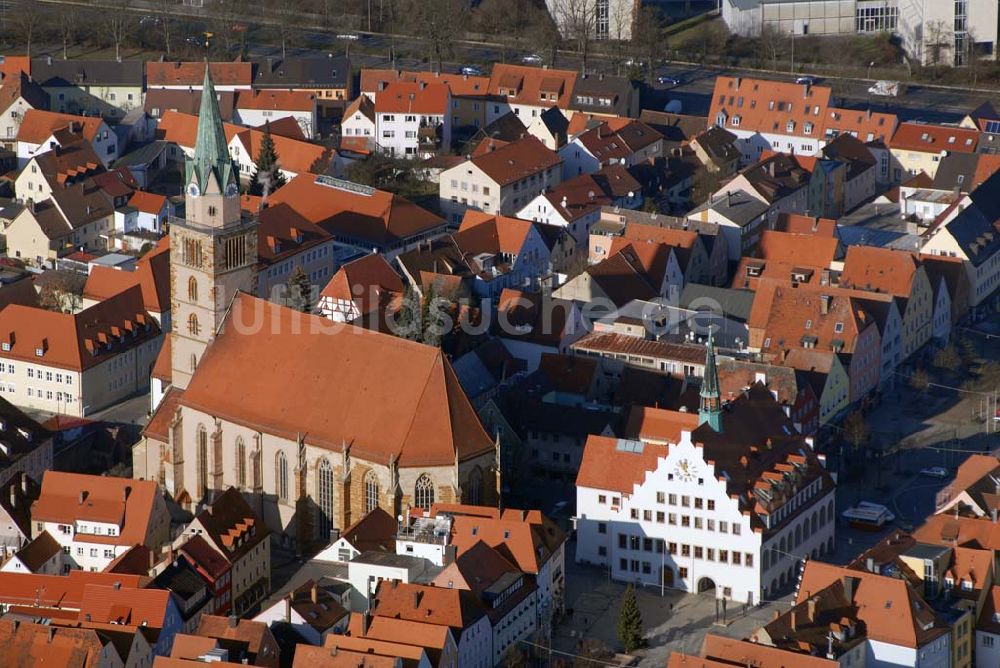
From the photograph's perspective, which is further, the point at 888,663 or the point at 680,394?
the point at 680,394

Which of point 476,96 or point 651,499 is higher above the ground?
point 476,96

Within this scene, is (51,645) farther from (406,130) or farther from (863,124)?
(863,124)

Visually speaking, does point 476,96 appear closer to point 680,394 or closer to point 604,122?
point 604,122

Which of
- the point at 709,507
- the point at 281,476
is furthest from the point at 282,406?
the point at 709,507

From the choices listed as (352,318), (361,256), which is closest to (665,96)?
(361,256)

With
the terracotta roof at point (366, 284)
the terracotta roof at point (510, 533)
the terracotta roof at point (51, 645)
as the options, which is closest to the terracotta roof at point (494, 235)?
the terracotta roof at point (366, 284)

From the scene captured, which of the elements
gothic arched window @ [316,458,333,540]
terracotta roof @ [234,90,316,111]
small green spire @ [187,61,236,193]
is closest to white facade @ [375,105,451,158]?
terracotta roof @ [234,90,316,111]
